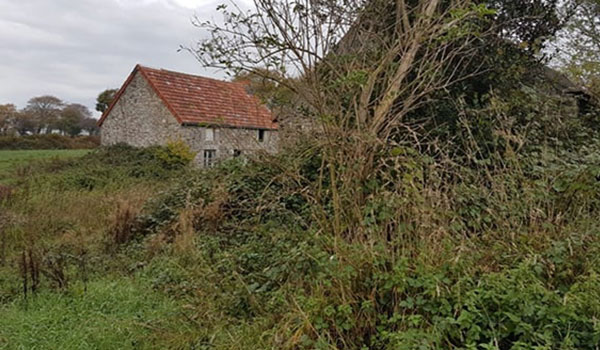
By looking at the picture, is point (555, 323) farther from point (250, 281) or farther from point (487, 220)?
point (250, 281)

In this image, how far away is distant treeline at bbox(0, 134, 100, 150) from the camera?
3369 cm

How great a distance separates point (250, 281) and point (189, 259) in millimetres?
1624

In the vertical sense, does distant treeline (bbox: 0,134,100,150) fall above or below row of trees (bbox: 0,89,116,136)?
below

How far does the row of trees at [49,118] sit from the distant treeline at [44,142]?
340cm

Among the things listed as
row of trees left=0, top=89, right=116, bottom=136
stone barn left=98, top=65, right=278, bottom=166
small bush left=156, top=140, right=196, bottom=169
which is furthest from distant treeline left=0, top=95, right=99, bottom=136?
small bush left=156, top=140, right=196, bottom=169

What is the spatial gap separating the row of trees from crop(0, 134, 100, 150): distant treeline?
11.1ft

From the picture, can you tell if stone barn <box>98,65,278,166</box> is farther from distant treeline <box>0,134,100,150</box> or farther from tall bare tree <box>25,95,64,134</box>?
tall bare tree <box>25,95,64,134</box>

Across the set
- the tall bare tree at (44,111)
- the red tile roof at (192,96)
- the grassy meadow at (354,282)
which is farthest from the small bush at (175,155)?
the tall bare tree at (44,111)

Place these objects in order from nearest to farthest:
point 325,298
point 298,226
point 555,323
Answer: point 555,323 < point 325,298 < point 298,226

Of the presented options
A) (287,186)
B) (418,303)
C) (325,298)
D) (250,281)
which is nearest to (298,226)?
(287,186)

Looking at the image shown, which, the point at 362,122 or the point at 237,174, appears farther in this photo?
the point at 237,174

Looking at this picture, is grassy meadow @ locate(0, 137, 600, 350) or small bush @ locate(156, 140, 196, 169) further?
small bush @ locate(156, 140, 196, 169)

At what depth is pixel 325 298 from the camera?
9.91 feet

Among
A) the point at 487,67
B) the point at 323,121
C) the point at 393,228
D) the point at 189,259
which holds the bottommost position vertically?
the point at 189,259
